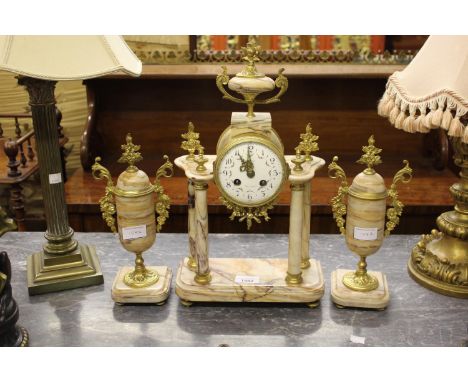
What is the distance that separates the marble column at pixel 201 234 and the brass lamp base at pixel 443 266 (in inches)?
28.7

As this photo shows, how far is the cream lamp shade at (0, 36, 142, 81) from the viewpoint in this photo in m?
1.30

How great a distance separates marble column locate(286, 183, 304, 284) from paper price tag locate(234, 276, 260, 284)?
0.10 meters

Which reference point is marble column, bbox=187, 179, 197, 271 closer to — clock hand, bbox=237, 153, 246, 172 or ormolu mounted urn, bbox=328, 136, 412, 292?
clock hand, bbox=237, 153, 246, 172

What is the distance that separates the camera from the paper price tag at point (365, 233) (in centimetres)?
170

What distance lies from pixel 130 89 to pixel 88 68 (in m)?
1.82

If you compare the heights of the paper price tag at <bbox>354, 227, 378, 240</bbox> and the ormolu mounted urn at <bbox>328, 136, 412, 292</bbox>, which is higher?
the ormolu mounted urn at <bbox>328, 136, 412, 292</bbox>

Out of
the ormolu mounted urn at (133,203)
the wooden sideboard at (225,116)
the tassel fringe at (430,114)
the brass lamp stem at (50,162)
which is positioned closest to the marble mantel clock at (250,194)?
the ormolu mounted urn at (133,203)

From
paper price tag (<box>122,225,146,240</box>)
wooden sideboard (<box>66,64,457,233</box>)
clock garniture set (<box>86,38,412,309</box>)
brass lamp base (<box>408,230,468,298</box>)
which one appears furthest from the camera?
wooden sideboard (<box>66,64,457,233</box>)

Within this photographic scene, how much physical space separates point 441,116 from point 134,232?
96 centimetres

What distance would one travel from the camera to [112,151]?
320 cm

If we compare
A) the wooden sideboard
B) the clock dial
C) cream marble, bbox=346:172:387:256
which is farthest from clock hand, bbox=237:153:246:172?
the wooden sideboard

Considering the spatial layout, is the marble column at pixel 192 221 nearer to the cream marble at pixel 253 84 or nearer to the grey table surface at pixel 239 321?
the grey table surface at pixel 239 321

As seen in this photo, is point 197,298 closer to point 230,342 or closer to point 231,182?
point 230,342

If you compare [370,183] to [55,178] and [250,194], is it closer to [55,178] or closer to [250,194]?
[250,194]
